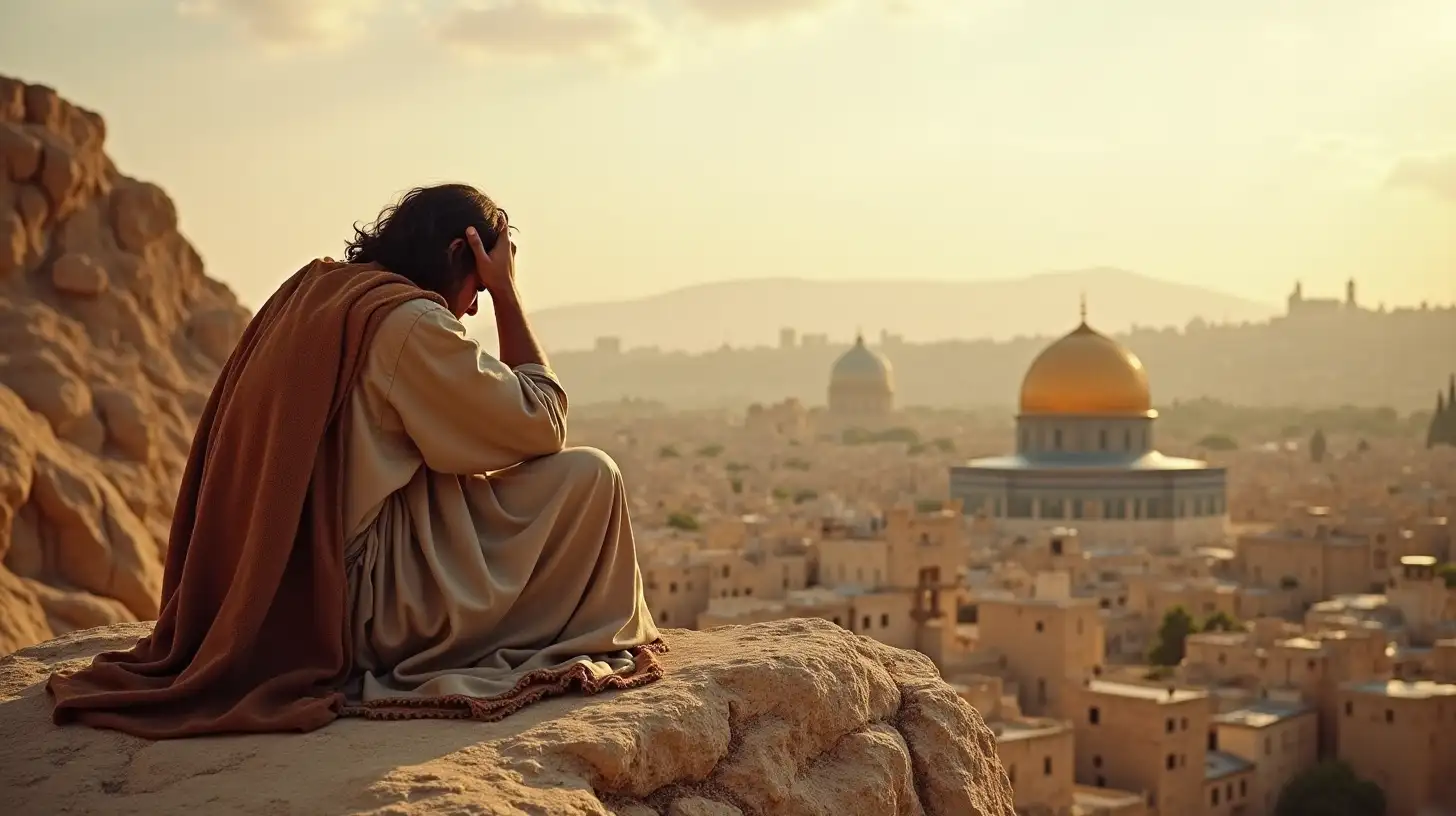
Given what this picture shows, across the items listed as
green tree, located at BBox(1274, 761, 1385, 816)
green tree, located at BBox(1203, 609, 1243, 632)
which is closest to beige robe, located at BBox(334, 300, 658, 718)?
green tree, located at BBox(1274, 761, 1385, 816)

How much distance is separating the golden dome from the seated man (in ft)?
103

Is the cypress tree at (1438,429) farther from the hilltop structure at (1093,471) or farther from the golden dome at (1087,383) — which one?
the golden dome at (1087,383)

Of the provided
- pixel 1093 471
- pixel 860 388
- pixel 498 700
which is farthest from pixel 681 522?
pixel 860 388

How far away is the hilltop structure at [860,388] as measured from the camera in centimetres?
7856

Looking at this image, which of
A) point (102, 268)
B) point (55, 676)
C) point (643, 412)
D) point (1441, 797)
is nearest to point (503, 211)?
point (55, 676)

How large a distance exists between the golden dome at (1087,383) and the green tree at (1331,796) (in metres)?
17.2

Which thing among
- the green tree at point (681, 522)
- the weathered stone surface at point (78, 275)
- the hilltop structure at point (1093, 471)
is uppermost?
the weathered stone surface at point (78, 275)

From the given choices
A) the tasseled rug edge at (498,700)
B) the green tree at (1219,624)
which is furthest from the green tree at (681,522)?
the tasseled rug edge at (498,700)

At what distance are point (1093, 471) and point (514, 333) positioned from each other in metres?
30.8

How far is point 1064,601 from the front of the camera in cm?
2014

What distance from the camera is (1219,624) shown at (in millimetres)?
24297

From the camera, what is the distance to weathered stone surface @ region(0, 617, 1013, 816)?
3.03 m

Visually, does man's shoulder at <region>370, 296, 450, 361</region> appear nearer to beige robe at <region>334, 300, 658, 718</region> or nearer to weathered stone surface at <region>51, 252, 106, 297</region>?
beige robe at <region>334, 300, 658, 718</region>

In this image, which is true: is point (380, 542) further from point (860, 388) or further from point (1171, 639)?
point (860, 388)
